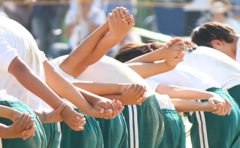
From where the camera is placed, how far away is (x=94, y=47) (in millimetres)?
3205

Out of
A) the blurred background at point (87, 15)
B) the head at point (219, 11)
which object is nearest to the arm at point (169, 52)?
the blurred background at point (87, 15)

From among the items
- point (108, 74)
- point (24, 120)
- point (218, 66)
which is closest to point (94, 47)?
point (108, 74)

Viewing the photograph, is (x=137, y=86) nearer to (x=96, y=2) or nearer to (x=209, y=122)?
(x=209, y=122)

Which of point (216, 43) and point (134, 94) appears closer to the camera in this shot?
point (134, 94)

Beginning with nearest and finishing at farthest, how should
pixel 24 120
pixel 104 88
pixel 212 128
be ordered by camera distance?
pixel 24 120, pixel 104 88, pixel 212 128

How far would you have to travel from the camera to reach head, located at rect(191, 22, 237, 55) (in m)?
4.73

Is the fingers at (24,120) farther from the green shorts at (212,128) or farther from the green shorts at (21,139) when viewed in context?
the green shorts at (212,128)

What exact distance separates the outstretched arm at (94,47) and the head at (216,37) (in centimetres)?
168

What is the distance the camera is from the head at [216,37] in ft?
15.5

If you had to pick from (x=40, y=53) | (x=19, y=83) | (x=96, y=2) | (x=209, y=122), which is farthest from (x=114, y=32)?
(x=96, y=2)

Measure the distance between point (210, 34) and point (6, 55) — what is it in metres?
2.52

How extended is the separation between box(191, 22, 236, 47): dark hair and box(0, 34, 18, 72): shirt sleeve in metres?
2.45

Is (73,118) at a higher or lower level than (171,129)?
higher

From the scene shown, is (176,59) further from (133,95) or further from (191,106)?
(133,95)
